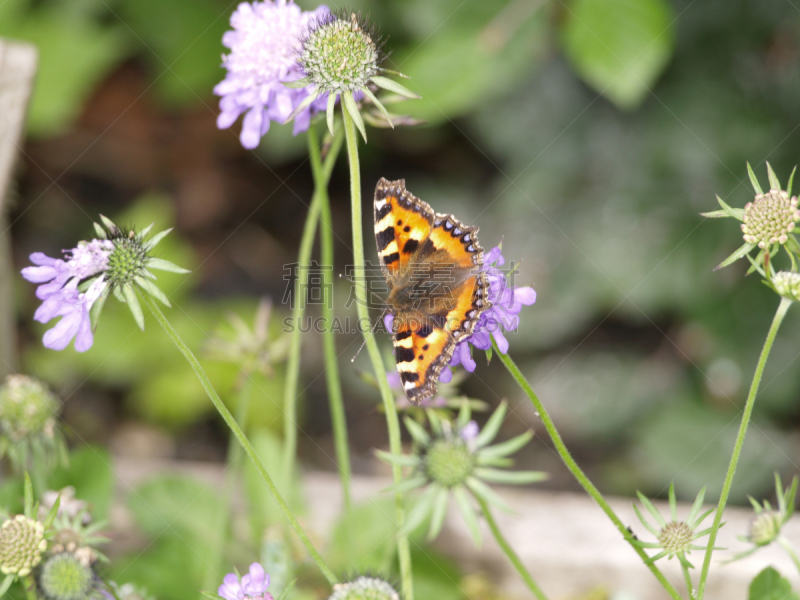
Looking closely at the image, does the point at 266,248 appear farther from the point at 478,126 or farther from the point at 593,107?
the point at 593,107

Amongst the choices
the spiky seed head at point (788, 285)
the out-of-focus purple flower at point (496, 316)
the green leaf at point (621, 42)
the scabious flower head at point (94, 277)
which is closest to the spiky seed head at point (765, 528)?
the spiky seed head at point (788, 285)

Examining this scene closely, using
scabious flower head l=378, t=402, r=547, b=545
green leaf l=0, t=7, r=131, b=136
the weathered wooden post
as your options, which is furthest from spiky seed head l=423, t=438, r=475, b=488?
green leaf l=0, t=7, r=131, b=136

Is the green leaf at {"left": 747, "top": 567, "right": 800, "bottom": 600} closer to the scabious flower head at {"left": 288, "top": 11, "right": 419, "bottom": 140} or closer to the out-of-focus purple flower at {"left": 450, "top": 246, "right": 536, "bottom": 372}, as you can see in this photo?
the out-of-focus purple flower at {"left": 450, "top": 246, "right": 536, "bottom": 372}

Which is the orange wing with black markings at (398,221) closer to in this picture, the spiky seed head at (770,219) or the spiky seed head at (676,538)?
the spiky seed head at (770,219)

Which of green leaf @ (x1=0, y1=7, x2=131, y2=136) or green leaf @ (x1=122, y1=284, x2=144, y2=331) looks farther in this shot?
green leaf @ (x1=0, y1=7, x2=131, y2=136)

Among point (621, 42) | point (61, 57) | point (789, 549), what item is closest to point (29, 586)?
point (789, 549)
